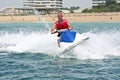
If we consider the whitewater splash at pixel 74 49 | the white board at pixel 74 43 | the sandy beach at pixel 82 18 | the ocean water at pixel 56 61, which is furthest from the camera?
the sandy beach at pixel 82 18

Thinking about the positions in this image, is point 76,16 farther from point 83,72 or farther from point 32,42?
point 83,72

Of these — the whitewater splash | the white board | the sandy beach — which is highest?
the white board

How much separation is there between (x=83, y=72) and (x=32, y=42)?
7925 mm

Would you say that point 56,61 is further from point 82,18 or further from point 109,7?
point 109,7

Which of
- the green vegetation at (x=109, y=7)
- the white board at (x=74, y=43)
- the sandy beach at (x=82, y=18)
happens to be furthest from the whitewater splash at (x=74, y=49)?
the green vegetation at (x=109, y=7)

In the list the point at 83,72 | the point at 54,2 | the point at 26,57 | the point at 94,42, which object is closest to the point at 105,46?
the point at 94,42

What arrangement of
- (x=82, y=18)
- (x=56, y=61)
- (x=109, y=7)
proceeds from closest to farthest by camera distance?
1. (x=56, y=61)
2. (x=82, y=18)
3. (x=109, y=7)

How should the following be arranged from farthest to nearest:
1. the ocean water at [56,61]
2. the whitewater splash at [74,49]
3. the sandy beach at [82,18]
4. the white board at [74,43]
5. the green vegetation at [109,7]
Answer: the green vegetation at [109,7], the sandy beach at [82,18], the whitewater splash at [74,49], the white board at [74,43], the ocean water at [56,61]

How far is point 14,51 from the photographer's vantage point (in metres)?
22.0

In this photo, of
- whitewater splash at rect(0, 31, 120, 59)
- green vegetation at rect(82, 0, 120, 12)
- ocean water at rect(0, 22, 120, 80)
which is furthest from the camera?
green vegetation at rect(82, 0, 120, 12)

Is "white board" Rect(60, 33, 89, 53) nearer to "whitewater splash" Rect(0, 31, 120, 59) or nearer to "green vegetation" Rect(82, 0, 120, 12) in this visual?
"whitewater splash" Rect(0, 31, 120, 59)

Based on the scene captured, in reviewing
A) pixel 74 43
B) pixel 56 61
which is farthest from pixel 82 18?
pixel 56 61

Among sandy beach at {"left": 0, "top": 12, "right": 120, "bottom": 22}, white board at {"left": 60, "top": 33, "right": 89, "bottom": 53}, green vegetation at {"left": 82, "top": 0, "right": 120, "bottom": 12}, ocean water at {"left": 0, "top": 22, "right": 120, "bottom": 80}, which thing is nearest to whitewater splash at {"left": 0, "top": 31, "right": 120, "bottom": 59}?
ocean water at {"left": 0, "top": 22, "right": 120, "bottom": 80}

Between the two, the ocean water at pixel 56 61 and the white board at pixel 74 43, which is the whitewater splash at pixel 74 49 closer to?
the ocean water at pixel 56 61
